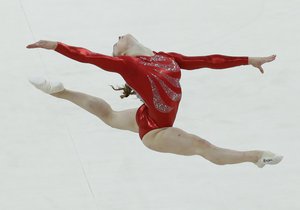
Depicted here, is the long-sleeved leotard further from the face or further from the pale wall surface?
the pale wall surface

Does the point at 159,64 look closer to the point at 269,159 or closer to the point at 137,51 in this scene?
the point at 137,51

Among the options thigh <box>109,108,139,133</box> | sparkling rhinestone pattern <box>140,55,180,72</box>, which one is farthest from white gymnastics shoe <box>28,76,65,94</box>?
sparkling rhinestone pattern <box>140,55,180,72</box>

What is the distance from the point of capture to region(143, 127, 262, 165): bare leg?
6.90m

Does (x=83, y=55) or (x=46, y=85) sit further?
(x=46, y=85)

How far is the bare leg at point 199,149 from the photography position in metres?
6.90

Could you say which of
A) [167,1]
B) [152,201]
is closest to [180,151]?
[152,201]

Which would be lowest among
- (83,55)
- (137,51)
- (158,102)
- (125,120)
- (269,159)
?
(269,159)

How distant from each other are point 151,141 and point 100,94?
7.94 ft

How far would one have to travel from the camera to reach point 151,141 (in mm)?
7082

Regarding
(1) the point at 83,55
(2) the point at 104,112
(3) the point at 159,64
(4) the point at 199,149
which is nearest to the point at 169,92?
→ (3) the point at 159,64

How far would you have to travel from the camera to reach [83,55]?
658cm

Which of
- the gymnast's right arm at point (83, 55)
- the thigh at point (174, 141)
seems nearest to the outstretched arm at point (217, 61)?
the thigh at point (174, 141)

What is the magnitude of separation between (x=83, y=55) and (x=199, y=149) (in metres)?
1.14

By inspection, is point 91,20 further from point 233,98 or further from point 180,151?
point 180,151
